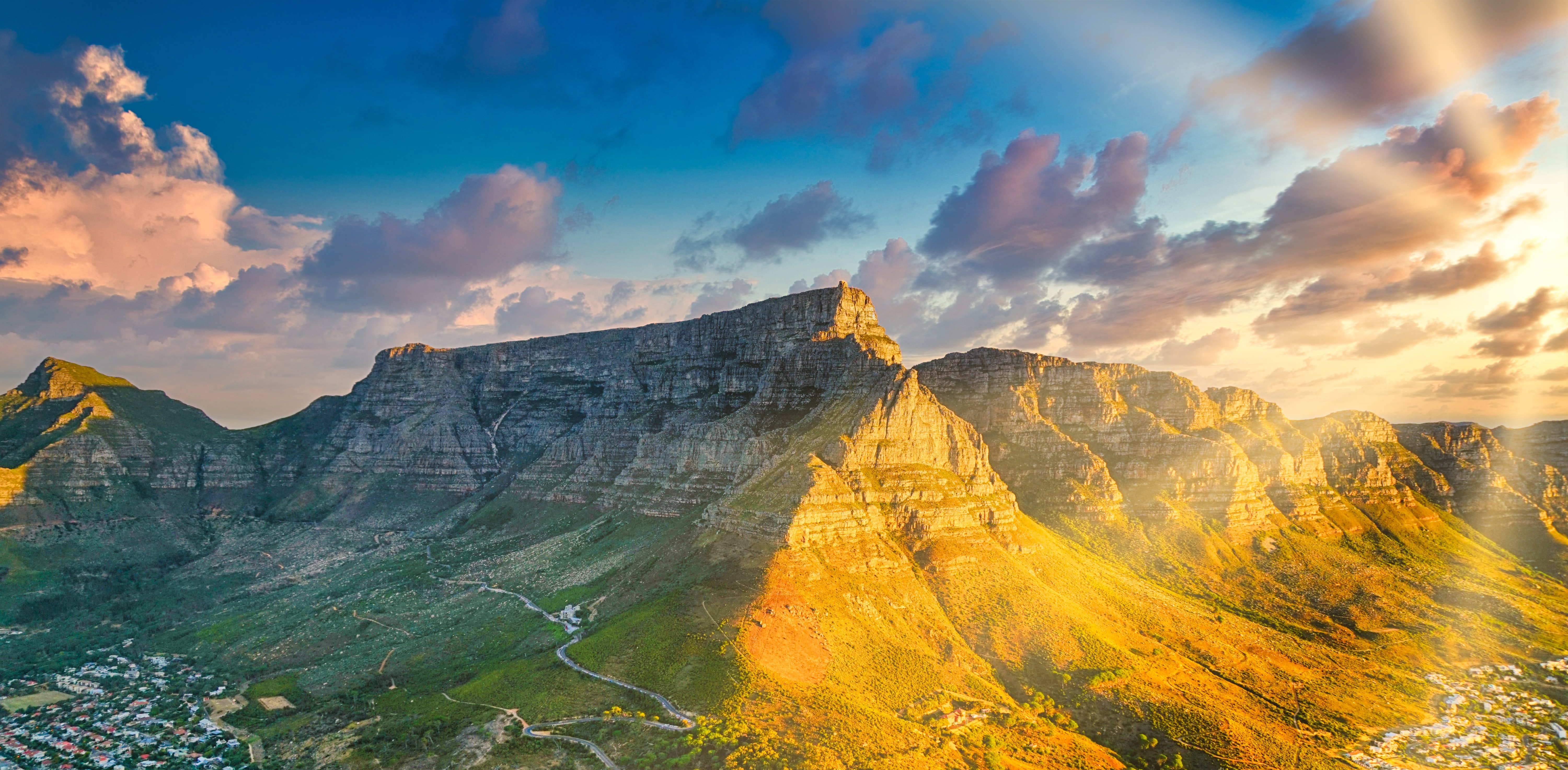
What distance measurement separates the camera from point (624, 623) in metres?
112

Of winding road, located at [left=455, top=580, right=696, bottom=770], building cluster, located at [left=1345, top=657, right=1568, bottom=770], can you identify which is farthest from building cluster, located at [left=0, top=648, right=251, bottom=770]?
building cluster, located at [left=1345, top=657, right=1568, bottom=770]

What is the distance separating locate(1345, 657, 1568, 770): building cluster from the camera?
345 feet

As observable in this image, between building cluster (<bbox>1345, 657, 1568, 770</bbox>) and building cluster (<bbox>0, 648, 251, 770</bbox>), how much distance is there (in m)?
150

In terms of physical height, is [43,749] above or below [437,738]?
below

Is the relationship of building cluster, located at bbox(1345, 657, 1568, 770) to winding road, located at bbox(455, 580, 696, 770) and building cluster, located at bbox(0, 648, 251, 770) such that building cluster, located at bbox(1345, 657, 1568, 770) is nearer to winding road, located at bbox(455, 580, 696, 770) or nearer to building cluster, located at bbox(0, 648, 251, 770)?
winding road, located at bbox(455, 580, 696, 770)

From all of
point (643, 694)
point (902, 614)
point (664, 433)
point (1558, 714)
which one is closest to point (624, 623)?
point (643, 694)

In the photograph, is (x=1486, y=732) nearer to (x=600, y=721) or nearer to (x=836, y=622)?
(x=836, y=622)

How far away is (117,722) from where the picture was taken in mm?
111125

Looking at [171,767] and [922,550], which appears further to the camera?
[922,550]

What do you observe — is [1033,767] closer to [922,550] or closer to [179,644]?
[922,550]

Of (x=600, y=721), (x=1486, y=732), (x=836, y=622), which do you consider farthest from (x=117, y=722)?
(x=1486, y=732)

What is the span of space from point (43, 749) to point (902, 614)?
119058mm

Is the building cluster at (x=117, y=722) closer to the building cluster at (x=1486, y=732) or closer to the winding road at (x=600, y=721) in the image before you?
the winding road at (x=600, y=721)

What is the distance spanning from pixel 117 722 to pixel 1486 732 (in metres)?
205
